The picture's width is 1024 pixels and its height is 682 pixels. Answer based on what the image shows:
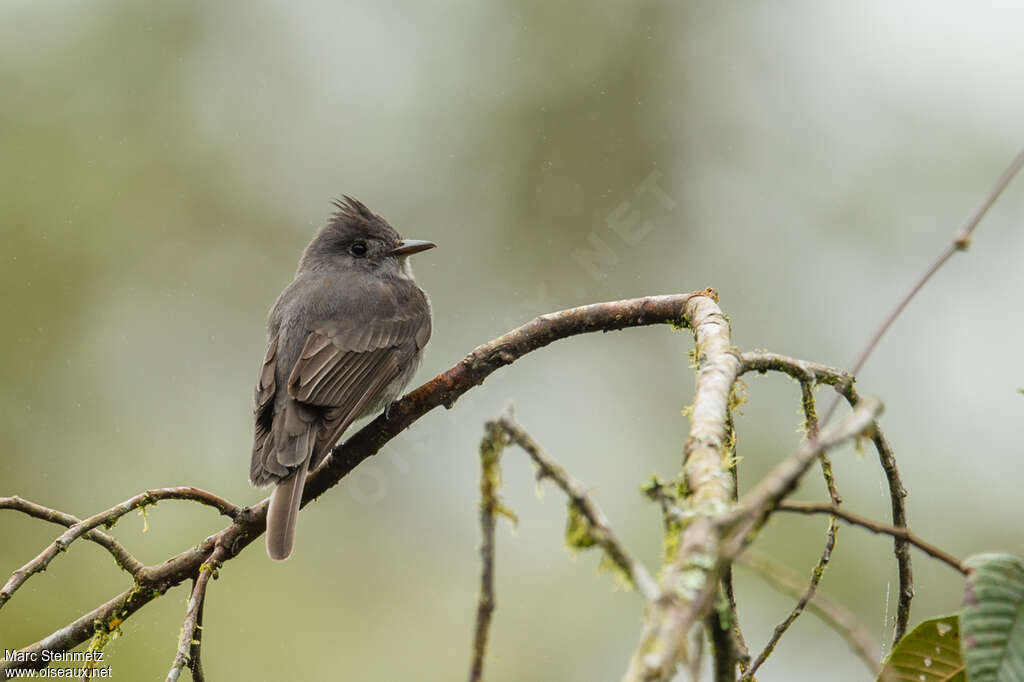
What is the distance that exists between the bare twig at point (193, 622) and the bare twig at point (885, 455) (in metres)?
1.24

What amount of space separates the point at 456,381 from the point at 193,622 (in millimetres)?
1006

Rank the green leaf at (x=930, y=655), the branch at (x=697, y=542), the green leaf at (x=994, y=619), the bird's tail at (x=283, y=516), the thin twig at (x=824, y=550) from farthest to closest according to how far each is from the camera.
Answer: the bird's tail at (x=283, y=516)
the thin twig at (x=824, y=550)
the green leaf at (x=930, y=655)
the green leaf at (x=994, y=619)
the branch at (x=697, y=542)

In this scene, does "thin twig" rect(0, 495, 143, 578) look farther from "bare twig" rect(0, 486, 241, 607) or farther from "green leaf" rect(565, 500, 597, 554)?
"green leaf" rect(565, 500, 597, 554)

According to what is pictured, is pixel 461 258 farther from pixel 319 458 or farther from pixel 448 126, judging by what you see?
pixel 319 458

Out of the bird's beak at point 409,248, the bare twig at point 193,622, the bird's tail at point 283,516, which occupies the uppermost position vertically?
the bird's beak at point 409,248

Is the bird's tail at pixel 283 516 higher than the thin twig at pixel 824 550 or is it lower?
higher

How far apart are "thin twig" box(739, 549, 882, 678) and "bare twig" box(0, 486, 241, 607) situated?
5.35 ft

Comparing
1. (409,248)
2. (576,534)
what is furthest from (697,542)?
(409,248)

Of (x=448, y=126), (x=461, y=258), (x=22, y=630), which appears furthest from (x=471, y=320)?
(x=22, y=630)

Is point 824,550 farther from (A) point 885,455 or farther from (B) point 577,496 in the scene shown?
(B) point 577,496

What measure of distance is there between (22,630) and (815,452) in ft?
15.5

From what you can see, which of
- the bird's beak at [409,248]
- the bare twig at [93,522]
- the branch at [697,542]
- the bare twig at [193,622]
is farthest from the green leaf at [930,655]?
the bird's beak at [409,248]

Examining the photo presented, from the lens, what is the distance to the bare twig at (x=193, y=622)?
76.0 inches

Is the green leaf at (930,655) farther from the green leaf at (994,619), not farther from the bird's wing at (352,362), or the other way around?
the bird's wing at (352,362)
